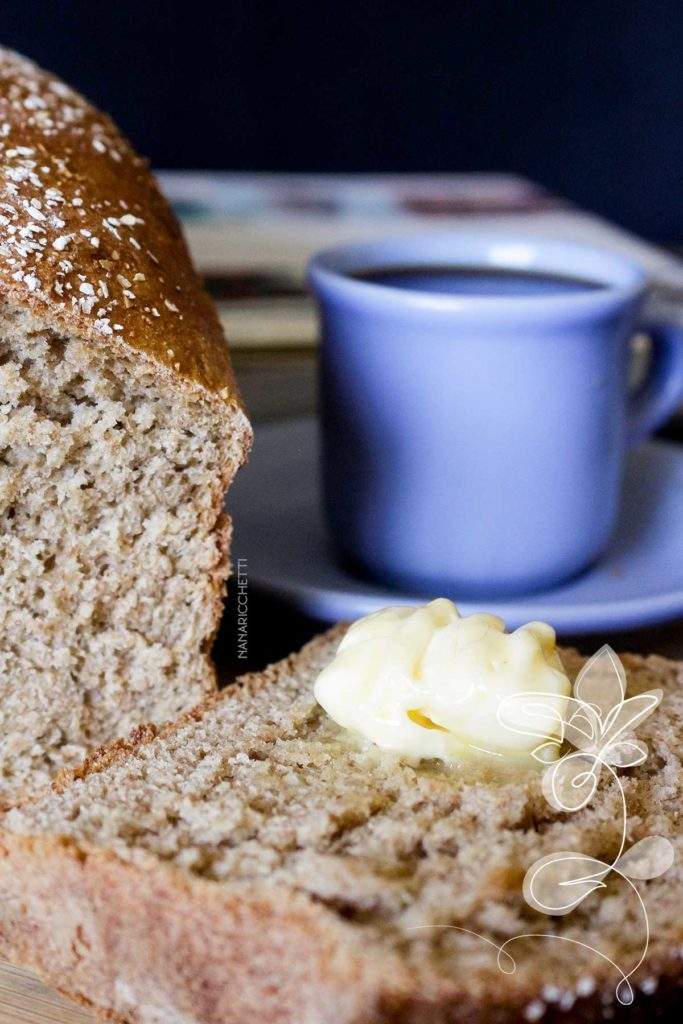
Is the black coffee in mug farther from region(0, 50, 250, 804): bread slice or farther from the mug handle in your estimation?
region(0, 50, 250, 804): bread slice

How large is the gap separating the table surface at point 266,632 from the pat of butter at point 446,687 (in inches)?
13.7

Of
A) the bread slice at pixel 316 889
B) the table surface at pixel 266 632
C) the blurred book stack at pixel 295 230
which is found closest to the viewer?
the bread slice at pixel 316 889

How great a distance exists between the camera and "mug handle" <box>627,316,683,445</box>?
198 cm

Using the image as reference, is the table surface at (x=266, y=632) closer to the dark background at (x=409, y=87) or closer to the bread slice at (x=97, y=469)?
the bread slice at (x=97, y=469)

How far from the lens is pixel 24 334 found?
1184 millimetres

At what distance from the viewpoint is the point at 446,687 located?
107 cm

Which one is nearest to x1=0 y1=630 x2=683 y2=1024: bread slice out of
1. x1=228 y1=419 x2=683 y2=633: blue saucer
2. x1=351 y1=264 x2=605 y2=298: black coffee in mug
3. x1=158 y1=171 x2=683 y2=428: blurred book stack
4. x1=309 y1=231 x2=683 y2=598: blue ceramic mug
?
x1=228 y1=419 x2=683 y2=633: blue saucer

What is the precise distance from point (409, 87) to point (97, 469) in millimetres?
4053

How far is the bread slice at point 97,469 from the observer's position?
1.21 m

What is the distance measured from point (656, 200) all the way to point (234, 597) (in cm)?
419

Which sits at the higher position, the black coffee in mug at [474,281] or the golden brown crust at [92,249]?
the golden brown crust at [92,249]

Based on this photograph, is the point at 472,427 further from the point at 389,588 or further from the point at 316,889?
the point at 316,889

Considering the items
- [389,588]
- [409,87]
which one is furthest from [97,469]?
[409,87]

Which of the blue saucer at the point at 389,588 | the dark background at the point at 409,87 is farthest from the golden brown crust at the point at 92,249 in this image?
the dark background at the point at 409,87
